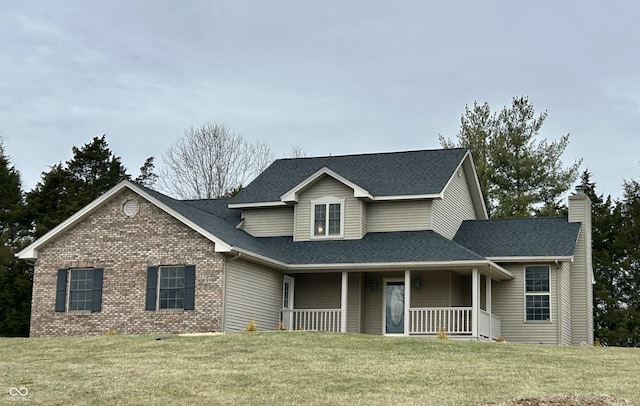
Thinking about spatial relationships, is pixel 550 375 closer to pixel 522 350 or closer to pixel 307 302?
pixel 522 350

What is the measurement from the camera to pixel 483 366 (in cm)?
2038

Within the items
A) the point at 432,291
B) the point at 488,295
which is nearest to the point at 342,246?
the point at 432,291

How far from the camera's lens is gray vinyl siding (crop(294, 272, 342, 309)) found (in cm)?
3102

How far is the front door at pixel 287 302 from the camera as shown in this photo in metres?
30.5

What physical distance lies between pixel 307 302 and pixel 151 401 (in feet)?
47.5

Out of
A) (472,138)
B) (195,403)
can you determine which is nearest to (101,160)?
(472,138)

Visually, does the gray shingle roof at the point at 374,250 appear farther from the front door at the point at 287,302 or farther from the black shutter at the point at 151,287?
the black shutter at the point at 151,287

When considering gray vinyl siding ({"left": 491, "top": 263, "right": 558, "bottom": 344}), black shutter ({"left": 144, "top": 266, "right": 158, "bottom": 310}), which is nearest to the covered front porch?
gray vinyl siding ({"left": 491, "top": 263, "right": 558, "bottom": 344})

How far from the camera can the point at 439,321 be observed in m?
29.0

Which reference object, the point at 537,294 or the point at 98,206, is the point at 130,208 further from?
the point at 537,294

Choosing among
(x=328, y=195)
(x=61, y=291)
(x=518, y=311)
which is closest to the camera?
(x=61, y=291)

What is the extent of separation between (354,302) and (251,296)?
3.63 m
